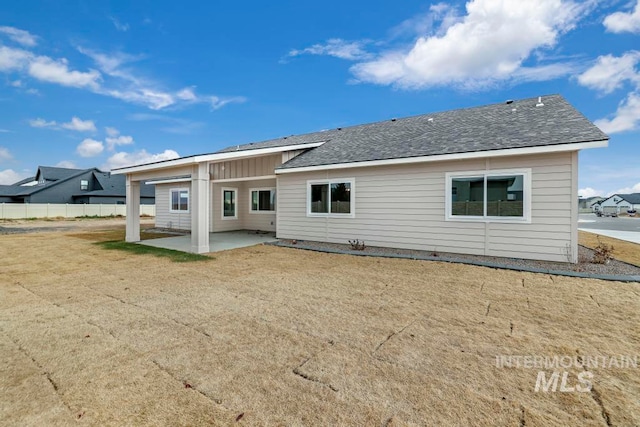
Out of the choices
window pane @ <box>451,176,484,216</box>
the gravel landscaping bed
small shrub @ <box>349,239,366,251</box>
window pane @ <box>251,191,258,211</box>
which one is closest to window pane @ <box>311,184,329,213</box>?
small shrub @ <box>349,239,366,251</box>

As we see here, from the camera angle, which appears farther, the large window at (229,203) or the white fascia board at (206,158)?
the large window at (229,203)

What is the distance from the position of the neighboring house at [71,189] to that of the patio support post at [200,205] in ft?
114

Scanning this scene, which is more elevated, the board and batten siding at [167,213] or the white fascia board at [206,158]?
the white fascia board at [206,158]

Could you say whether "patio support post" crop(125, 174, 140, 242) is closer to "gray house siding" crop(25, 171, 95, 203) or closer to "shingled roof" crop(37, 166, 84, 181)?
"gray house siding" crop(25, 171, 95, 203)

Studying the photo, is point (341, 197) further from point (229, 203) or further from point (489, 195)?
point (229, 203)

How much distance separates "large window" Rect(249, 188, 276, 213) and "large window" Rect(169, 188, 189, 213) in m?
3.72

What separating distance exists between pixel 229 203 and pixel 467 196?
11.8 metres

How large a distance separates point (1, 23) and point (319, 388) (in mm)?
20489

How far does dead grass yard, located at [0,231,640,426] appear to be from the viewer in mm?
2109

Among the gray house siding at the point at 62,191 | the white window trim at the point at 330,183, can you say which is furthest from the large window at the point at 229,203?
the gray house siding at the point at 62,191

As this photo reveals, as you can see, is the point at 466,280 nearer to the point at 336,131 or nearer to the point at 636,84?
the point at 336,131

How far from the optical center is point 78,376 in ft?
8.30

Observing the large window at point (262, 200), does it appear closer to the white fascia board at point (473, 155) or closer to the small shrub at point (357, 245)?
the white fascia board at point (473, 155)

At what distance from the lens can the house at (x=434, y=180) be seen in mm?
6898
